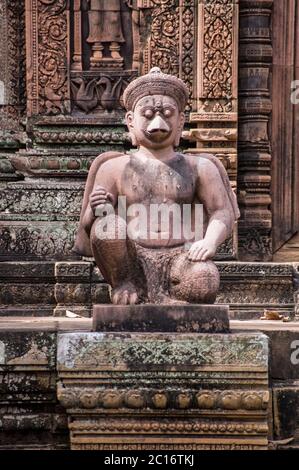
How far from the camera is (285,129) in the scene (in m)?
13.5

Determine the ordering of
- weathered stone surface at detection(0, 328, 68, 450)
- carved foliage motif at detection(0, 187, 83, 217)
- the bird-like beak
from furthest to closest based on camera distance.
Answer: carved foliage motif at detection(0, 187, 83, 217)
the bird-like beak
weathered stone surface at detection(0, 328, 68, 450)

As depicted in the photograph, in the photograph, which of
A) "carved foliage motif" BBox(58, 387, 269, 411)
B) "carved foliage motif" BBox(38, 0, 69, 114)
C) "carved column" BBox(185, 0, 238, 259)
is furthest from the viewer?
"carved foliage motif" BBox(38, 0, 69, 114)

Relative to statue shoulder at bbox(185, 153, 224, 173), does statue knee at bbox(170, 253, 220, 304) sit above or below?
below

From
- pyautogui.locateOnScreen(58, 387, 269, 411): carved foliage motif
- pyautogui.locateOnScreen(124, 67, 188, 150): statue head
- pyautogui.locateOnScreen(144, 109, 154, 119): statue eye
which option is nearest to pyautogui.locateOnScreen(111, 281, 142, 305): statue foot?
pyautogui.locateOnScreen(58, 387, 269, 411): carved foliage motif

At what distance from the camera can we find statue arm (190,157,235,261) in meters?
9.24

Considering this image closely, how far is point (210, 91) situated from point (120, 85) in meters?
0.80

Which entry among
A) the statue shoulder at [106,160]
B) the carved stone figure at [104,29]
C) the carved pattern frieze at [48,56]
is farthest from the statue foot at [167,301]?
the carved stone figure at [104,29]

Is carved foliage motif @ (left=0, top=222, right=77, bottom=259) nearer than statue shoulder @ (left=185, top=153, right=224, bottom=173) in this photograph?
No

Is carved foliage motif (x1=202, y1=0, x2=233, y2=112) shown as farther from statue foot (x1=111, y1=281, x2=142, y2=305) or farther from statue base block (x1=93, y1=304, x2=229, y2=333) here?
statue base block (x1=93, y1=304, x2=229, y2=333)

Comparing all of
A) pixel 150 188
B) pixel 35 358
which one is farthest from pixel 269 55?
pixel 35 358

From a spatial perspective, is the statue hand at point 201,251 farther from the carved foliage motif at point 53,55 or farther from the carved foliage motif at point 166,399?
the carved foliage motif at point 53,55

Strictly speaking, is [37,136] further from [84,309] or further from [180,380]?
[180,380]

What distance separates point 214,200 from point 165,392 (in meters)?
1.34

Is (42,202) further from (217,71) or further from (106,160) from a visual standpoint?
(106,160)
